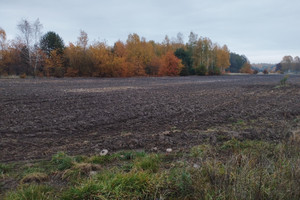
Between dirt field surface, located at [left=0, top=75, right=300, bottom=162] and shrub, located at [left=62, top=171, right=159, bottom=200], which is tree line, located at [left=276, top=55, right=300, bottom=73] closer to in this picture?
dirt field surface, located at [left=0, top=75, right=300, bottom=162]

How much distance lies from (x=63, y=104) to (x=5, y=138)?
6.06 meters

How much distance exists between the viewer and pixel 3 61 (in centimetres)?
4328

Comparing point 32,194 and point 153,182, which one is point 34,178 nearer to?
point 32,194

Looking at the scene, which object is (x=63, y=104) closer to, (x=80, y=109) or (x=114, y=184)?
(x=80, y=109)

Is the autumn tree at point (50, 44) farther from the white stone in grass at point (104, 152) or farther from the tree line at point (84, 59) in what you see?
the white stone in grass at point (104, 152)

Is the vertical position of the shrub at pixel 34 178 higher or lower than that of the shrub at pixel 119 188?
lower

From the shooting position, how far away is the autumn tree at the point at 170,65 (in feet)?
204

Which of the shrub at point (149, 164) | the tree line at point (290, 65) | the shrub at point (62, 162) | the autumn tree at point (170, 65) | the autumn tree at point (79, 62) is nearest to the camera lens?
the shrub at point (149, 164)

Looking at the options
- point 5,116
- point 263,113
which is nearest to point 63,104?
point 5,116

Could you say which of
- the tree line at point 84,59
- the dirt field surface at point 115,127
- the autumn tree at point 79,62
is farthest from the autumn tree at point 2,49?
the dirt field surface at point 115,127

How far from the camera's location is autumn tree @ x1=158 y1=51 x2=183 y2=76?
204ft

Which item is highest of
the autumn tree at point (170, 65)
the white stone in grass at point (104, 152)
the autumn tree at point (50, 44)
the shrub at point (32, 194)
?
the autumn tree at point (50, 44)

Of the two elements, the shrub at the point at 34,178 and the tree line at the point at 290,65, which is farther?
the tree line at the point at 290,65

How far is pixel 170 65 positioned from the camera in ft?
206
